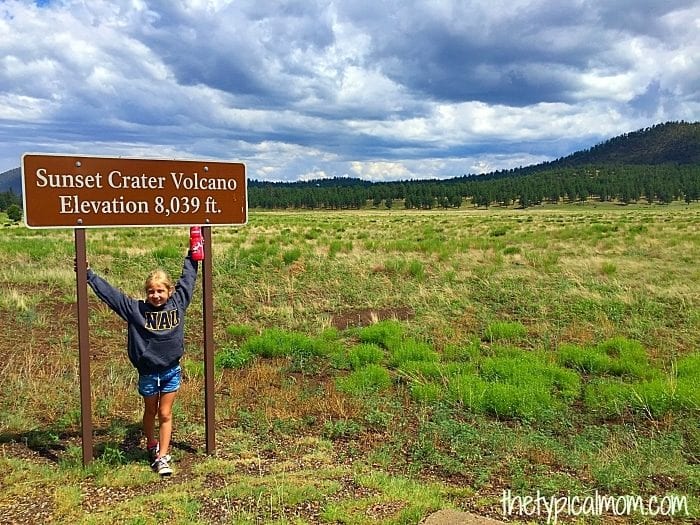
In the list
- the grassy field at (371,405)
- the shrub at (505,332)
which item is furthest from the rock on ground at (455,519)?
the shrub at (505,332)

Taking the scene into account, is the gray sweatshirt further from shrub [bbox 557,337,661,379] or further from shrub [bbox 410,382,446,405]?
shrub [bbox 557,337,661,379]

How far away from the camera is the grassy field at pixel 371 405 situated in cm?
377

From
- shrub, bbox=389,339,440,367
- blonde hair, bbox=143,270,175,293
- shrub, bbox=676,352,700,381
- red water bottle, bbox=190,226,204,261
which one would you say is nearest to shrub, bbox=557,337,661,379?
shrub, bbox=676,352,700,381

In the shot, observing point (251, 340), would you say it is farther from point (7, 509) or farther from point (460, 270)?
point (460, 270)

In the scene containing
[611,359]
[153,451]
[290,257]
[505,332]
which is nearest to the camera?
[153,451]

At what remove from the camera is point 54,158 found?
153 inches

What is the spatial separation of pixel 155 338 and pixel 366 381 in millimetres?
3013

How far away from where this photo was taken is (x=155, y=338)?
4102 millimetres

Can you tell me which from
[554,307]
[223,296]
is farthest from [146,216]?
[554,307]

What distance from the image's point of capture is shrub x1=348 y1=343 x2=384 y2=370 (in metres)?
7.34

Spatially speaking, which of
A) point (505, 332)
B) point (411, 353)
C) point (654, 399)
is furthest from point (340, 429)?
point (505, 332)

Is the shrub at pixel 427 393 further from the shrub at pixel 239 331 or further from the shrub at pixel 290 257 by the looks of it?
the shrub at pixel 290 257

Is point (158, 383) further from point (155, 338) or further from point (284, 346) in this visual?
point (284, 346)

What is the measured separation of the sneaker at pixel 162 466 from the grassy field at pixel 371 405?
0.24 feet
